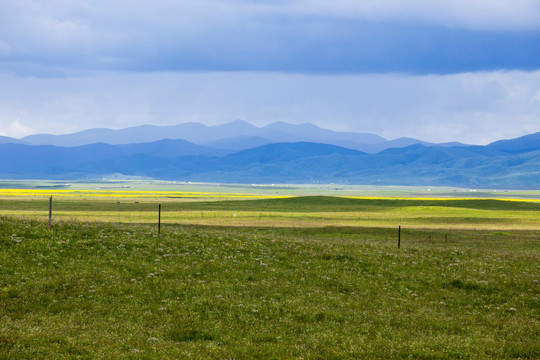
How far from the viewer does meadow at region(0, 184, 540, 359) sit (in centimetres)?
1906

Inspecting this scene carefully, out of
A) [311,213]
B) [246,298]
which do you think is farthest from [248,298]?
[311,213]

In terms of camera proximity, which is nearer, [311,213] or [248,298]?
[248,298]

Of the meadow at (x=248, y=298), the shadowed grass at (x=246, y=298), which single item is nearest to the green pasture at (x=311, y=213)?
the meadow at (x=248, y=298)

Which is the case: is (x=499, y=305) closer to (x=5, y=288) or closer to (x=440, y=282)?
(x=440, y=282)

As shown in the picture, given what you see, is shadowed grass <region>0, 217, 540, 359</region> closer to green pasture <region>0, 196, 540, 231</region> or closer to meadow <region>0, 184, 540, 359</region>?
meadow <region>0, 184, 540, 359</region>

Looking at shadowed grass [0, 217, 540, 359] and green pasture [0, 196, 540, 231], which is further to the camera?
green pasture [0, 196, 540, 231]

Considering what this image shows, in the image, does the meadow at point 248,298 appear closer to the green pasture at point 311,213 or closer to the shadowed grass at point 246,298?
the shadowed grass at point 246,298

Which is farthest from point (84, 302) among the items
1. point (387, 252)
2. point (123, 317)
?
point (387, 252)

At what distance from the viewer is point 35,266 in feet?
91.0

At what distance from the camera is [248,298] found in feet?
84.0

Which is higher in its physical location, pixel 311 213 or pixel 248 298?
pixel 311 213

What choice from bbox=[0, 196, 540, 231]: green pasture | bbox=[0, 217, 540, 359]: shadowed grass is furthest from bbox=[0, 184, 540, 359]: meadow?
bbox=[0, 196, 540, 231]: green pasture

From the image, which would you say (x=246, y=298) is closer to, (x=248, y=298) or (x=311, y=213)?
(x=248, y=298)

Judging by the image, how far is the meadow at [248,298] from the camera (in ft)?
62.5
